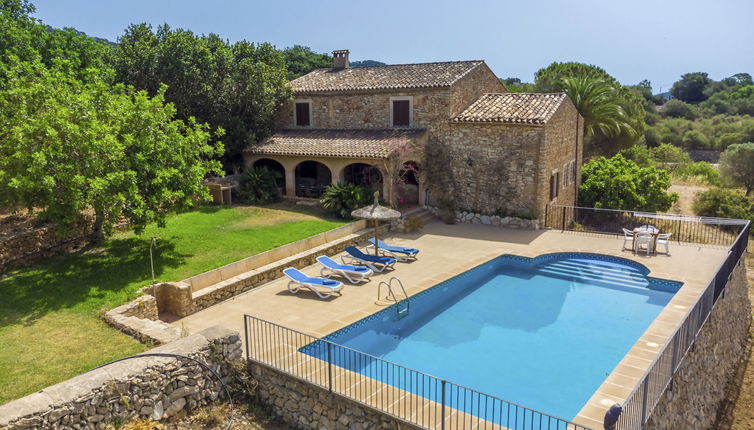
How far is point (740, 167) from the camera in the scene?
35812mm

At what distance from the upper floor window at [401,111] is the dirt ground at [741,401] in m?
16.0

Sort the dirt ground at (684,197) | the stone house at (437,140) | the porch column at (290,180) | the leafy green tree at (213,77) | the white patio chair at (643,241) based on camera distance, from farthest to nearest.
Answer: the dirt ground at (684,197)
the porch column at (290,180)
the leafy green tree at (213,77)
the stone house at (437,140)
the white patio chair at (643,241)

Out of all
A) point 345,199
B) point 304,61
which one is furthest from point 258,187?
point 304,61

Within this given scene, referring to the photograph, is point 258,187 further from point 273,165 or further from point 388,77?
point 388,77

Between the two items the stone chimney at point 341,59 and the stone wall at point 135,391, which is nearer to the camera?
the stone wall at point 135,391

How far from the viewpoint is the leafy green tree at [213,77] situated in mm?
24469

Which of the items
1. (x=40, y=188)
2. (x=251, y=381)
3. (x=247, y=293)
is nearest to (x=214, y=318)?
(x=247, y=293)

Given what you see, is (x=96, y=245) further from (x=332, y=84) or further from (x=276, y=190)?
(x=332, y=84)

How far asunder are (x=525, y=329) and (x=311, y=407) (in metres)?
6.01

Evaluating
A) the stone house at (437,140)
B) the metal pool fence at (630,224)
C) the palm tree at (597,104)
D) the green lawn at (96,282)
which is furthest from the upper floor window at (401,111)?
the palm tree at (597,104)

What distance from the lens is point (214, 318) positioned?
13953 millimetres

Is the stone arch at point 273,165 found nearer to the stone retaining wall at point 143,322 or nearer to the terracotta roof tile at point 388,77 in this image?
the terracotta roof tile at point 388,77

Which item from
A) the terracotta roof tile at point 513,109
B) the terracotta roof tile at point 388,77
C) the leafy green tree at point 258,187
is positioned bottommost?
the leafy green tree at point 258,187

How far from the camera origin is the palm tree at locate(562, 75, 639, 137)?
33000 millimetres
